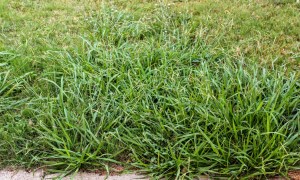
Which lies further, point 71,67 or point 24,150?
point 71,67

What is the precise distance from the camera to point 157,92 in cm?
301

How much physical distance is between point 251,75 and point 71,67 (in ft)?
4.80

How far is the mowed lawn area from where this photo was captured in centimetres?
262

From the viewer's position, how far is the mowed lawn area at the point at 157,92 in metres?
2.62

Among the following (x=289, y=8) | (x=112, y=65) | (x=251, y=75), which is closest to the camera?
(x=251, y=75)

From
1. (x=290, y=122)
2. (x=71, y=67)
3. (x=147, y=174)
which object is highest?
(x=71, y=67)

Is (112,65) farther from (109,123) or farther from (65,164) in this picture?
(65,164)

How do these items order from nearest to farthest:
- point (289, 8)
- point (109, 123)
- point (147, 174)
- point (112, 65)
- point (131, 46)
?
point (147, 174), point (109, 123), point (112, 65), point (131, 46), point (289, 8)

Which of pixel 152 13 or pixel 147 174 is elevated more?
pixel 152 13

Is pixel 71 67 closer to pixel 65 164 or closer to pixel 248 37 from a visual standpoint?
pixel 65 164

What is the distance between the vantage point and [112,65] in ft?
10.9

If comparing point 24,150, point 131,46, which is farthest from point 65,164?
point 131,46

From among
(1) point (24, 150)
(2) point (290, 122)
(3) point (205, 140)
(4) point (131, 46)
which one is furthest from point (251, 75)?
(1) point (24, 150)

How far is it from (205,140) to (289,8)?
211 cm
